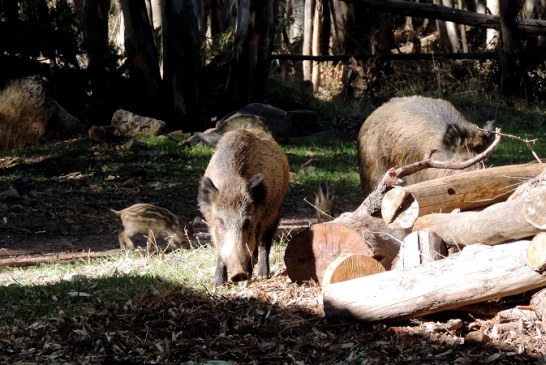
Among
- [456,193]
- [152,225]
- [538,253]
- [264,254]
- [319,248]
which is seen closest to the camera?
[538,253]

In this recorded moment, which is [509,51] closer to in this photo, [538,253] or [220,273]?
[220,273]

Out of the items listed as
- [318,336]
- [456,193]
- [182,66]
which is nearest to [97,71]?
[182,66]

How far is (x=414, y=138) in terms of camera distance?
26.5 ft

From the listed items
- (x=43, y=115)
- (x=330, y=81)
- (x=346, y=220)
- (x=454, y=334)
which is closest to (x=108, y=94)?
(x=43, y=115)

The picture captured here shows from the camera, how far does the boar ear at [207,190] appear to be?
6715 millimetres

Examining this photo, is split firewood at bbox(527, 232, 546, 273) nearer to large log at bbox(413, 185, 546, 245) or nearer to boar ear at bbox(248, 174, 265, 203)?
large log at bbox(413, 185, 546, 245)

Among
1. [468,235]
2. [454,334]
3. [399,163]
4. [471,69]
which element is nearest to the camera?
[454,334]

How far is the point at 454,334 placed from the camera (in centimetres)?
516

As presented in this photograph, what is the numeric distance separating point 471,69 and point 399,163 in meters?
10.1

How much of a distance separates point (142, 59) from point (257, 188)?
9186 millimetres

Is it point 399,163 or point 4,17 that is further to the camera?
point 4,17

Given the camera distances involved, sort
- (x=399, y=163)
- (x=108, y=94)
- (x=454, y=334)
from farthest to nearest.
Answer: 1. (x=108, y=94)
2. (x=399, y=163)
3. (x=454, y=334)

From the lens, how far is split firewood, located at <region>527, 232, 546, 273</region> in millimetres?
4684

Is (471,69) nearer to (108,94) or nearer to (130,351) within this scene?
(108,94)
